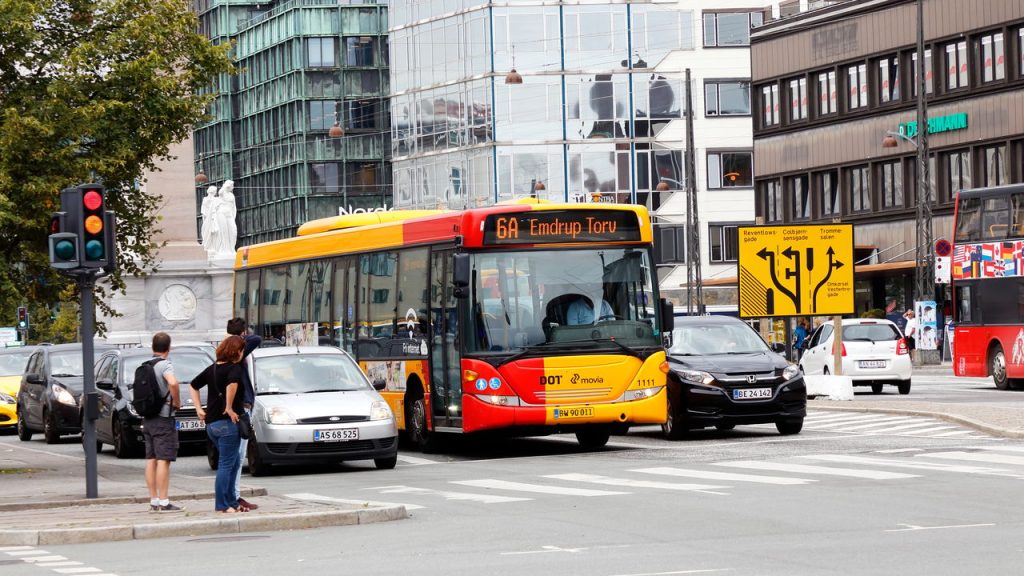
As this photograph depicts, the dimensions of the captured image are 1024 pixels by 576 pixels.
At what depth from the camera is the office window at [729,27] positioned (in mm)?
90062

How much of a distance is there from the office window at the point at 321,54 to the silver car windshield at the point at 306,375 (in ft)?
308

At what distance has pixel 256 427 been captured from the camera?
22.9m

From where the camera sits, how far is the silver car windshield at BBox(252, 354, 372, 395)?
2367cm

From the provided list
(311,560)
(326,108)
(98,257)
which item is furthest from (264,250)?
(326,108)

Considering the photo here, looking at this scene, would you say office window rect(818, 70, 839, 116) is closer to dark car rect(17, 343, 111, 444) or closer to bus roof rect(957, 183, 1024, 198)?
bus roof rect(957, 183, 1024, 198)

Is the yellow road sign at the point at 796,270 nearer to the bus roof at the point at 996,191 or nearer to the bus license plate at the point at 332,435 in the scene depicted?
the bus roof at the point at 996,191

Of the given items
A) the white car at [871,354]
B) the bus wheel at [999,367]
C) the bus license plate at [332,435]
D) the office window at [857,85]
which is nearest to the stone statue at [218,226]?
the white car at [871,354]

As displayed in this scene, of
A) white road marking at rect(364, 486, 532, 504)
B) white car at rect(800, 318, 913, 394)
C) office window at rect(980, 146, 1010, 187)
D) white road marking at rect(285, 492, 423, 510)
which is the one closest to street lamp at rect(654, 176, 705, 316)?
white car at rect(800, 318, 913, 394)

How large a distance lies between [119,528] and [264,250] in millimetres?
17650

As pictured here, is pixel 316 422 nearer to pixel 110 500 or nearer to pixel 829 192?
pixel 110 500

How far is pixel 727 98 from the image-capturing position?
90.3 m

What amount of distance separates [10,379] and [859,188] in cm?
4454

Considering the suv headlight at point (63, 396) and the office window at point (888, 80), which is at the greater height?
the office window at point (888, 80)

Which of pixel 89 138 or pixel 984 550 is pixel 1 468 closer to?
pixel 89 138
